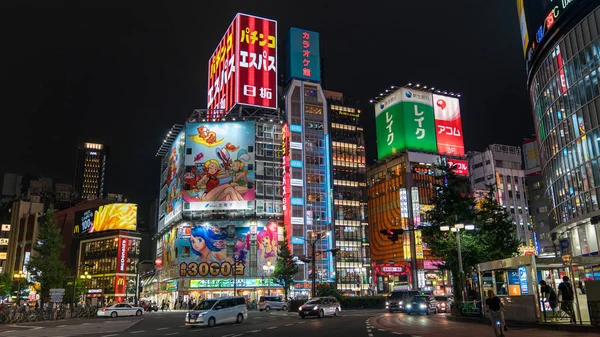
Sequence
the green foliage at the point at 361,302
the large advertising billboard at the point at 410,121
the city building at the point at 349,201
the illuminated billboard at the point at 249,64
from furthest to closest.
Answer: the large advertising billboard at the point at 410,121
the city building at the point at 349,201
the illuminated billboard at the point at 249,64
the green foliage at the point at 361,302

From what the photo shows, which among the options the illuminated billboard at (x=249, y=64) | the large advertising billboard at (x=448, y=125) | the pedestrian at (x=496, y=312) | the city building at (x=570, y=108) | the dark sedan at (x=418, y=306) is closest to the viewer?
the pedestrian at (x=496, y=312)

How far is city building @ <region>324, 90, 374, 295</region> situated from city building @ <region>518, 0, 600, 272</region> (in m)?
55.1

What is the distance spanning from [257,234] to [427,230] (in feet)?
166

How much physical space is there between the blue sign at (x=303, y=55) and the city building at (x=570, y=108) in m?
51.4

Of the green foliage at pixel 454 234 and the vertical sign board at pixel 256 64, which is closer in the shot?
the green foliage at pixel 454 234

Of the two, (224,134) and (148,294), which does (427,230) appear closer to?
(224,134)

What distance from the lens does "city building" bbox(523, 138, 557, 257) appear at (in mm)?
122188

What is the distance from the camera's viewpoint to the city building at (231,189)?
82.2m

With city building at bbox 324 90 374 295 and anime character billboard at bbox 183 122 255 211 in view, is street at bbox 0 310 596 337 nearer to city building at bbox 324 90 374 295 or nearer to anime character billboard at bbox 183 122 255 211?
anime character billboard at bbox 183 122 255 211

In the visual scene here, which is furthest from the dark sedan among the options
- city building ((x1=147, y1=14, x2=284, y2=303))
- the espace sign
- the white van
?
the espace sign

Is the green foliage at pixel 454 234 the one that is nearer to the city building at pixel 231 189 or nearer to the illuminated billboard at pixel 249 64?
the city building at pixel 231 189

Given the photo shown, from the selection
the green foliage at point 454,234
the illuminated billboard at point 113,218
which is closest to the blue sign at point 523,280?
the green foliage at point 454,234

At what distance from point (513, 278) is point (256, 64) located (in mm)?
74127

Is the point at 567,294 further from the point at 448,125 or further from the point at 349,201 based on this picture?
the point at 448,125
